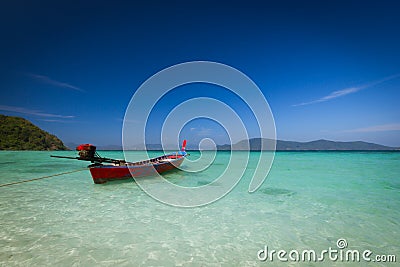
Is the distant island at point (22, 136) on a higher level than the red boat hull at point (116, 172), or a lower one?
higher

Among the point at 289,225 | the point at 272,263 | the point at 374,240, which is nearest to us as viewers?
Answer: the point at 272,263

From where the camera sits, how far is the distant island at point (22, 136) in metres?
63.5

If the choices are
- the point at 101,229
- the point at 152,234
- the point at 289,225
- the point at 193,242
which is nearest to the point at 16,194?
the point at 101,229

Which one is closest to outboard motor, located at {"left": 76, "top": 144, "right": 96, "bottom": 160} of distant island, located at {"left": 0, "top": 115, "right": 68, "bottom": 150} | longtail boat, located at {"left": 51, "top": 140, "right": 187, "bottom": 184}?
longtail boat, located at {"left": 51, "top": 140, "right": 187, "bottom": 184}

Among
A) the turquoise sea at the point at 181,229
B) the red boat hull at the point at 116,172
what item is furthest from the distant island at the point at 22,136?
the turquoise sea at the point at 181,229

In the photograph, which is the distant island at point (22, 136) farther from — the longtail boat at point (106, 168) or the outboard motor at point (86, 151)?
the outboard motor at point (86, 151)

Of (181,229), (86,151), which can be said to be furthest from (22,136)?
(181,229)

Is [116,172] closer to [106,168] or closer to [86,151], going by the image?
[106,168]

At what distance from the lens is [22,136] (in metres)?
67.4

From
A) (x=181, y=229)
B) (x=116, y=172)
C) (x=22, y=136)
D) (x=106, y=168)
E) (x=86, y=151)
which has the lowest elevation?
(x=181, y=229)

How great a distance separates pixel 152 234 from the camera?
5066mm

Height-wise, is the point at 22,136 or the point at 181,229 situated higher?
the point at 22,136

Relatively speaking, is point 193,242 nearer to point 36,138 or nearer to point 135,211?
point 135,211

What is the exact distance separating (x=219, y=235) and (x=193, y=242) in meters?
0.79
